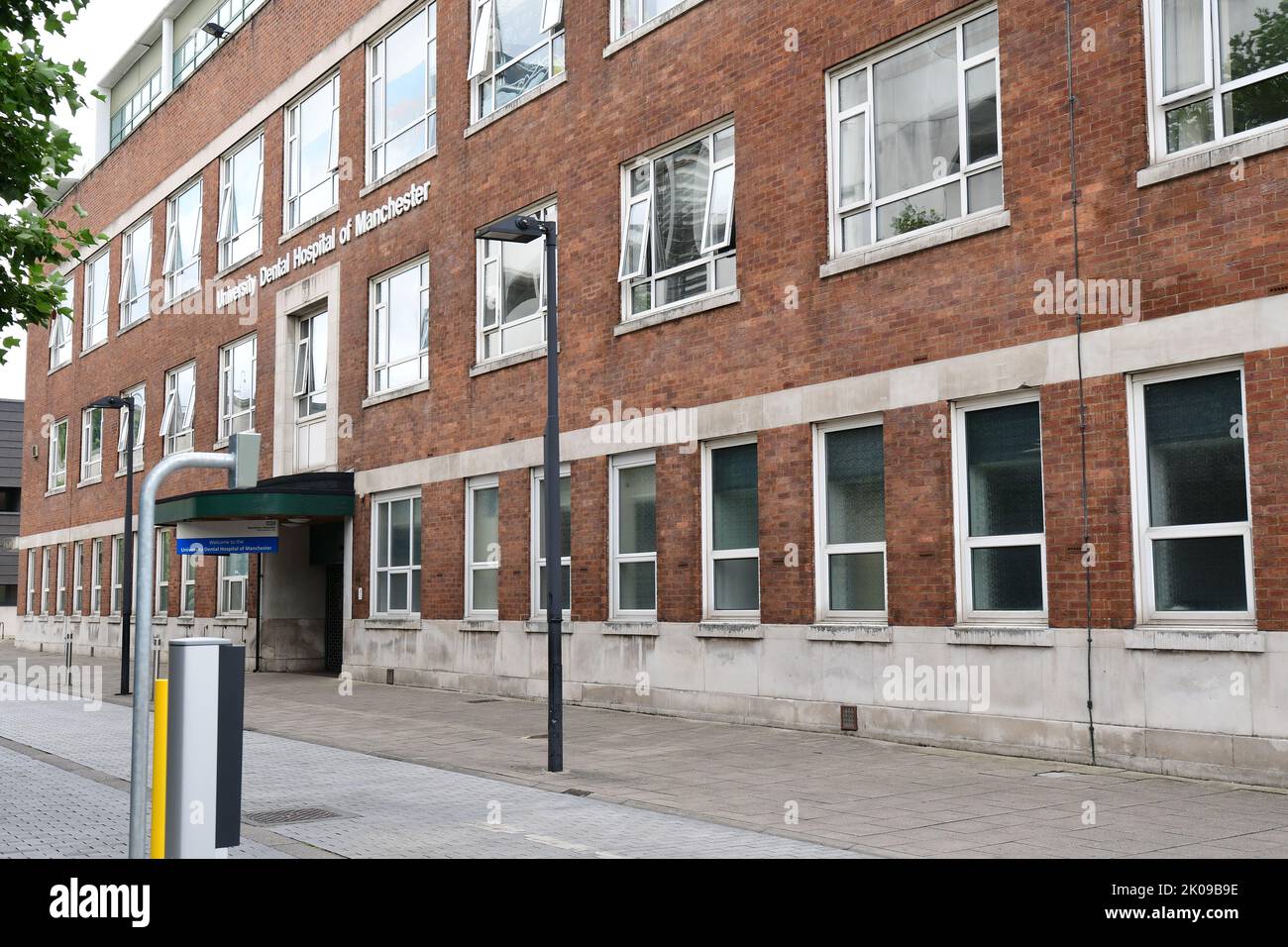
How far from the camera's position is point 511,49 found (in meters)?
21.2

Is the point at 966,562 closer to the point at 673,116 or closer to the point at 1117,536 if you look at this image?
the point at 1117,536

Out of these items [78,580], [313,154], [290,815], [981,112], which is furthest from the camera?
[78,580]

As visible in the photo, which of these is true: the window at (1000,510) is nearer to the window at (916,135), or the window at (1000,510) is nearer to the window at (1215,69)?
the window at (916,135)

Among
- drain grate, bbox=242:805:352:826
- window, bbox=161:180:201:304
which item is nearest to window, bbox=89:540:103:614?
window, bbox=161:180:201:304

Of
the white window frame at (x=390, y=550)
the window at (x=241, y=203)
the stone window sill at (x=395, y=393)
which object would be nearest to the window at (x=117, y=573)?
the window at (x=241, y=203)

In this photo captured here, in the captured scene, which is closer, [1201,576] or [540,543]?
[1201,576]

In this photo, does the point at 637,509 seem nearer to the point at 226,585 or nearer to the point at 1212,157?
the point at 1212,157

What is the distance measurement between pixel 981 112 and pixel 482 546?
1069 cm

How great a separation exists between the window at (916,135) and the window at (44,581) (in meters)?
34.7

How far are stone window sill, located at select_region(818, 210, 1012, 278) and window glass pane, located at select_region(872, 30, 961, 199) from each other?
362 mm

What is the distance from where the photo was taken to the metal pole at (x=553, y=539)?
40.5 feet

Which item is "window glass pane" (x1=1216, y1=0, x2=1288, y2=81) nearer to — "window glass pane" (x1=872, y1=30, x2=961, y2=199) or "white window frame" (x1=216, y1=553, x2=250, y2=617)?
"window glass pane" (x1=872, y1=30, x2=961, y2=199)

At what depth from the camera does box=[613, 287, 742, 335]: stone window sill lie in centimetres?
1631

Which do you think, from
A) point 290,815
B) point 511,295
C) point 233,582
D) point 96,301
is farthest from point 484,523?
point 96,301
